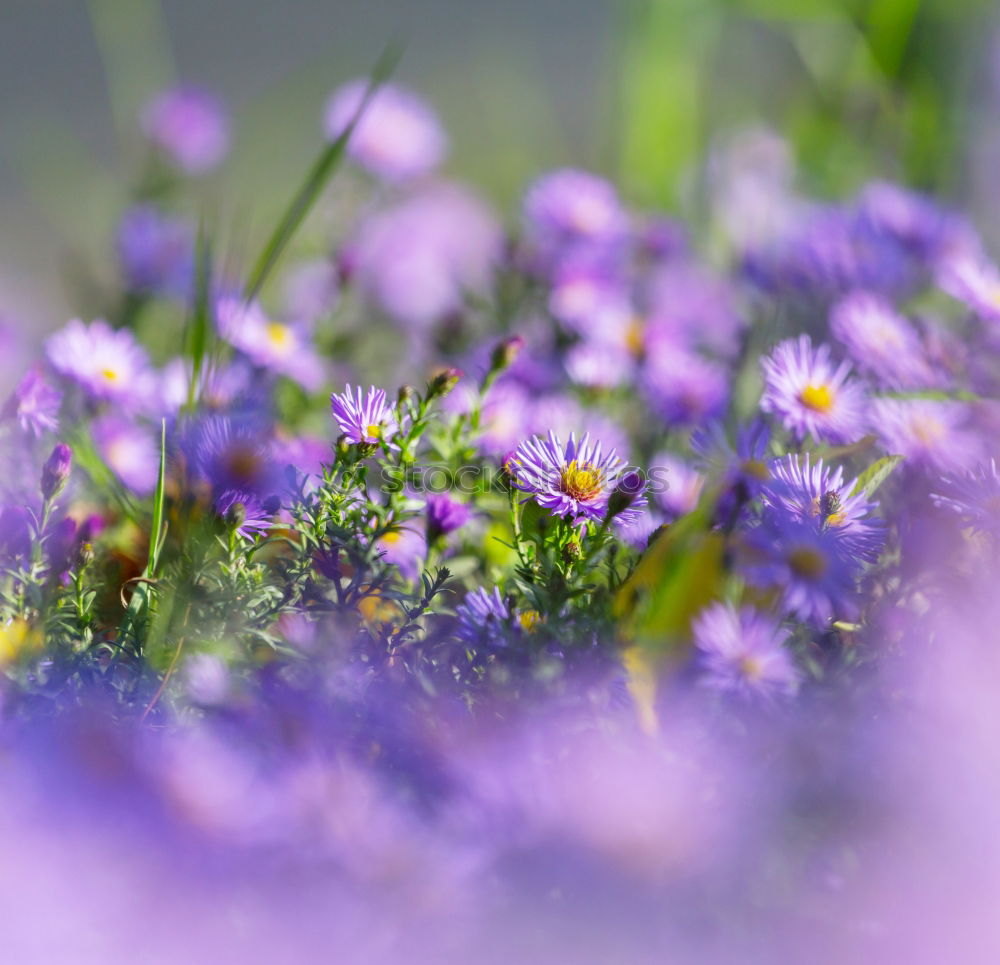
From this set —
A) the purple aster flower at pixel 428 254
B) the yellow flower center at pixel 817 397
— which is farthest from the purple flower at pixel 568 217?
the yellow flower center at pixel 817 397

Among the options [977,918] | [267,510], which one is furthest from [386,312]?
[977,918]

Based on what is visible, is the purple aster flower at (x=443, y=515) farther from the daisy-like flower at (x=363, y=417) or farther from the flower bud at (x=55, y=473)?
the flower bud at (x=55, y=473)

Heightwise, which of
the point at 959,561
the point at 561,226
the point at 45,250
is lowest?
the point at 959,561

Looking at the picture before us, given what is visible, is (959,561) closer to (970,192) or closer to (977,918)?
(977,918)

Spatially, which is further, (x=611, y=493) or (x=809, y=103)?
(x=809, y=103)

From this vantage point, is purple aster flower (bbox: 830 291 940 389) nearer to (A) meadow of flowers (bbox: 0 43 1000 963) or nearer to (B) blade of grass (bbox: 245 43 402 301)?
(A) meadow of flowers (bbox: 0 43 1000 963)

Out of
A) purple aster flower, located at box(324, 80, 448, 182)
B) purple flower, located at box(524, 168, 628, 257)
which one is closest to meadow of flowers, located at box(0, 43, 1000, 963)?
purple flower, located at box(524, 168, 628, 257)

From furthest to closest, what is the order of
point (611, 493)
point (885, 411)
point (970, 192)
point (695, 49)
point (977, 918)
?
point (695, 49), point (970, 192), point (885, 411), point (611, 493), point (977, 918)

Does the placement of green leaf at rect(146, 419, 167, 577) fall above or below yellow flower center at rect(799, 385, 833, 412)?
below
